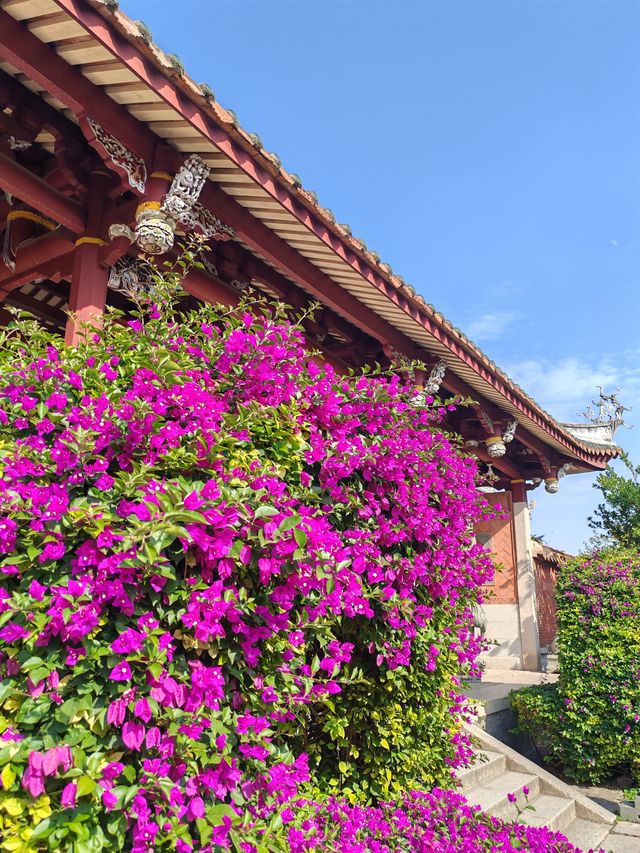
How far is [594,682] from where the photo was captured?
4.97 meters

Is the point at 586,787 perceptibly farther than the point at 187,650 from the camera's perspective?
Yes

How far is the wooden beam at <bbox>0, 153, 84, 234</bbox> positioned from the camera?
306 cm

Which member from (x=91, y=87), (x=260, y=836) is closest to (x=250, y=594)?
(x=260, y=836)

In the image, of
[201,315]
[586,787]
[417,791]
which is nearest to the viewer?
[201,315]

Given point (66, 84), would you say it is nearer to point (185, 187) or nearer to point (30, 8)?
point (30, 8)

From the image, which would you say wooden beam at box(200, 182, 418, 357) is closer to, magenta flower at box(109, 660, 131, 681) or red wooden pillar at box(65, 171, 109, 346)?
red wooden pillar at box(65, 171, 109, 346)

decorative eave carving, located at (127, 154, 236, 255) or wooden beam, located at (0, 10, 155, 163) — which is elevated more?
Result: wooden beam, located at (0, 10, 155, 163)

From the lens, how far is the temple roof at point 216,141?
2.33 metres

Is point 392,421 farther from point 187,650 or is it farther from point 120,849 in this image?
point 120,849

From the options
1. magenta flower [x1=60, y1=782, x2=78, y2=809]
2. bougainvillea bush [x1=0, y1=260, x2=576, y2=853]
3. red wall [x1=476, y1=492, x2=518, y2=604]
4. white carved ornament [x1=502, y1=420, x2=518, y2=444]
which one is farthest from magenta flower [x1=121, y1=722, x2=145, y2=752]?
red wall [x1=476, y1=492, x2=518, y2=604]

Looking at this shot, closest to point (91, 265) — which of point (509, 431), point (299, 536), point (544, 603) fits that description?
point (299, 536)

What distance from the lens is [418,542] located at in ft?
8.09

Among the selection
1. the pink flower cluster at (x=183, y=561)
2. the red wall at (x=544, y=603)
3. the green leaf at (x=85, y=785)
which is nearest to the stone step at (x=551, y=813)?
the pink flower cluster at (x=183, y=561)

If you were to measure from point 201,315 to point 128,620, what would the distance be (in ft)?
3.80
